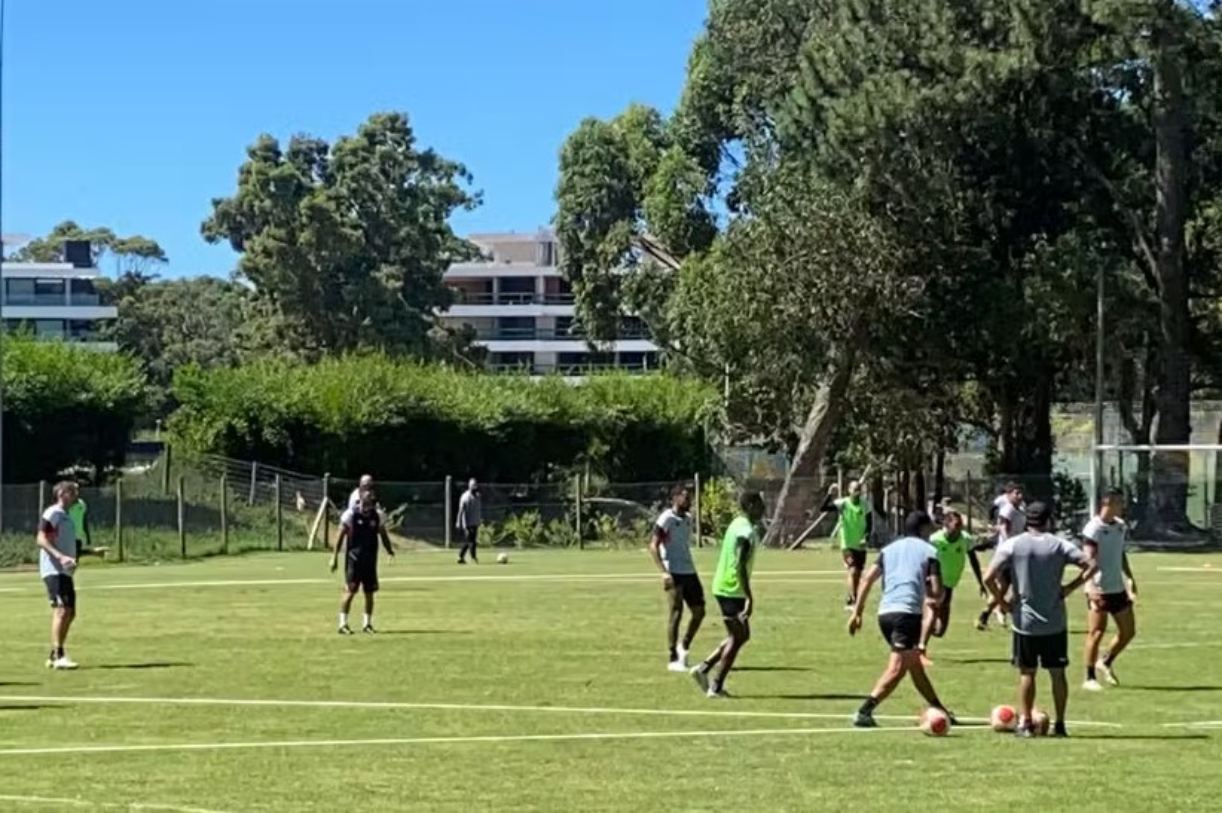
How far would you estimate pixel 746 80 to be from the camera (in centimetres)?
6888

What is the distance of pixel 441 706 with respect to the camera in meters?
17.4

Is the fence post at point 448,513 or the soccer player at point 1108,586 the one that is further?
the fence post at point 448,513

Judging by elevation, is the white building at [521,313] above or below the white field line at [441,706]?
above

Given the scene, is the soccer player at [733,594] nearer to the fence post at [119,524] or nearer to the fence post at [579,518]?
the fence post at [119,524]

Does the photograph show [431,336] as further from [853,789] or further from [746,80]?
[853,789]

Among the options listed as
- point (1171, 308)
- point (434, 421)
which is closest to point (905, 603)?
point (1171, 308)

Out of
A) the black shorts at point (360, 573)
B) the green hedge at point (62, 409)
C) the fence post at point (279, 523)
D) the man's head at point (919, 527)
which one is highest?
the green hedge at point (62, 409)

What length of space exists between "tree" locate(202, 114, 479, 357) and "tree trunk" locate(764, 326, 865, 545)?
35432 mm

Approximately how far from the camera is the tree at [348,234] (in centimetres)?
9012

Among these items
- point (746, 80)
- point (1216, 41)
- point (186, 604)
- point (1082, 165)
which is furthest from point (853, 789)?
point (746, 80)

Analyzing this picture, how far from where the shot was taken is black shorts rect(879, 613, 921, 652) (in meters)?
15.3

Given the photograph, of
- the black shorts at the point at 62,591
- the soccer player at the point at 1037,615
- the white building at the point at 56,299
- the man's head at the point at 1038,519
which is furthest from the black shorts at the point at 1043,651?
the white building at the point at 56,299

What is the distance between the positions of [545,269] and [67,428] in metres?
76.1

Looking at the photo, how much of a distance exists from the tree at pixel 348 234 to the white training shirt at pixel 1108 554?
71.4 metres
